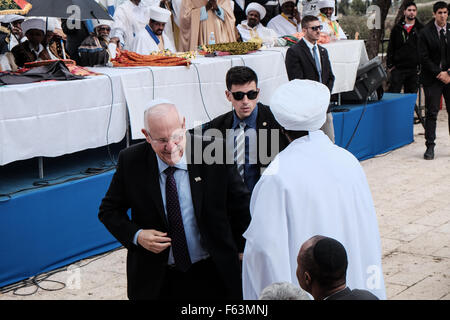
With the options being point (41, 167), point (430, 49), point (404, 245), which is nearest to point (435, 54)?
point (430, 49)

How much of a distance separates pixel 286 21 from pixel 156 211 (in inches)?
341

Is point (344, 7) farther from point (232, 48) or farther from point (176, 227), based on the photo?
point (176, 227)

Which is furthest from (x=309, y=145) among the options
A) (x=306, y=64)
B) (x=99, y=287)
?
(x=306, y=64)

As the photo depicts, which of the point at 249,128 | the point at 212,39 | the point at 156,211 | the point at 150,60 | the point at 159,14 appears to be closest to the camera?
the point at 156,211

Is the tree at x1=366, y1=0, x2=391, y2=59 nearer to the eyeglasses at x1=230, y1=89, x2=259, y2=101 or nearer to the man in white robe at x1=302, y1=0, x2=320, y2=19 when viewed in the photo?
the man in white robe at x1=302, y1=0, x2=320, y2=19

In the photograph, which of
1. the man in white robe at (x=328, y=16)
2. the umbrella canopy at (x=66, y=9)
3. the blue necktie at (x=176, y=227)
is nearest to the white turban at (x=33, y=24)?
the umbrella canopy at (x=66, y=9)

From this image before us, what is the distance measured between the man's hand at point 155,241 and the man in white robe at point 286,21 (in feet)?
28.3

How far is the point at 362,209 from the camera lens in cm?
304

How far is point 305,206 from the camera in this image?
293 centimetres

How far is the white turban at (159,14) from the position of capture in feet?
28.3

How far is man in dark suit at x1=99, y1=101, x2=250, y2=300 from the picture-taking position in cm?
332

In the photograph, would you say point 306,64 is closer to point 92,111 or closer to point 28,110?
point 92,111

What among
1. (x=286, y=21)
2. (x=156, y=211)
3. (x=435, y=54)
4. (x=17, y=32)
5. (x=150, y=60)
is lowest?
(x=156, y=211)

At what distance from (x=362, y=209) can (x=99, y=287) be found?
324cm
